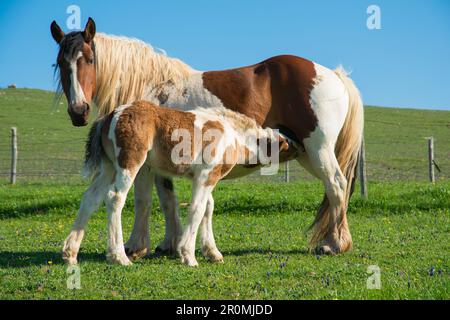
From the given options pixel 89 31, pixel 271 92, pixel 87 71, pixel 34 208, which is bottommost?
pixel 34 208

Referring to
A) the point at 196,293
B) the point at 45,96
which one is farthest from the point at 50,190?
the point at 45,96

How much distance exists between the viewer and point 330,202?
27.8 ft

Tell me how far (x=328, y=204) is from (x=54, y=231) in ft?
17.5

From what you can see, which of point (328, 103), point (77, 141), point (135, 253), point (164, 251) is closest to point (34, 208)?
point (164, 251)

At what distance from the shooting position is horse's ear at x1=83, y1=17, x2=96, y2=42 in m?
7.51

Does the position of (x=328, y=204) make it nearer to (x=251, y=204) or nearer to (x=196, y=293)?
(x=196, y=293)

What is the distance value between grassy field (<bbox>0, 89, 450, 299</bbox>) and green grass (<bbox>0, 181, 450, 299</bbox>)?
0.7 inches

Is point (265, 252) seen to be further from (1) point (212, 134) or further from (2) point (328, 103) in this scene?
(2) point (328, 103)

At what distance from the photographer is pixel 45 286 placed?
5.88 m

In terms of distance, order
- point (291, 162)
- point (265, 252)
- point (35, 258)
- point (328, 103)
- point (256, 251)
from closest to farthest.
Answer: point (35, 258)
point (328, 103)
point (265, 252)
point (256, 251)
point (291, 162)

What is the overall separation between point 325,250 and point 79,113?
3.82 metres

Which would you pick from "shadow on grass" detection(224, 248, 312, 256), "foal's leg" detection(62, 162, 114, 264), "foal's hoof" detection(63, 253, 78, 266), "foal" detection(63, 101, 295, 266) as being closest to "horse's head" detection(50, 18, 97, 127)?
"foal" detection(63, 101, 295, 266)

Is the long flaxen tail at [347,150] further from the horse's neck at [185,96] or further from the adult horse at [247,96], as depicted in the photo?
the horse's neck at [185,96]

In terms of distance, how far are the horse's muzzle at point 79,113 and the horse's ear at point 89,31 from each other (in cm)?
87
